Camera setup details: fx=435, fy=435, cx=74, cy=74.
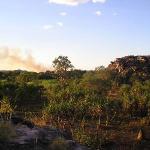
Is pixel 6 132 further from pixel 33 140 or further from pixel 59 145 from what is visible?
pixel 59 145

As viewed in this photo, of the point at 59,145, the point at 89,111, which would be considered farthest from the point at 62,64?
the point at 59,145

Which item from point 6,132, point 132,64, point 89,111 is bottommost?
point 89,111

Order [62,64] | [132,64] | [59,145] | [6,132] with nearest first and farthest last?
[6,132] → [59,145] → [62,64] → [132,64]

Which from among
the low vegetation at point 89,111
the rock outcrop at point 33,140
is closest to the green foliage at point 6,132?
the rock outcrop at point 33,140

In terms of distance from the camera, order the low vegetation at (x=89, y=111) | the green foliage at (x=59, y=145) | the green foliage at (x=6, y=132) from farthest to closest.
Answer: the low vegetation at (x=89, y=111) → the green foliage at (x=59, y=145) → the green foliage at (x=6, y=132)

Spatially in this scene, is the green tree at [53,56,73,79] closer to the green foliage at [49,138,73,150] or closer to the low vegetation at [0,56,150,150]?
the low vegetation at [0,56,150,150]

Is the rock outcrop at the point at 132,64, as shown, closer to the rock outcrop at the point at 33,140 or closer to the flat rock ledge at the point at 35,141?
the rock outcrop at the point at 33,140

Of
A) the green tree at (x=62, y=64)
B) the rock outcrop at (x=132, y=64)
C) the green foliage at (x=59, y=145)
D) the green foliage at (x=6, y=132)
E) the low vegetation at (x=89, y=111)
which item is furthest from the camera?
the rock outcrop at (x=132, y=64)

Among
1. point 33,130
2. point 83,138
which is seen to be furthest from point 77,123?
point 33,130

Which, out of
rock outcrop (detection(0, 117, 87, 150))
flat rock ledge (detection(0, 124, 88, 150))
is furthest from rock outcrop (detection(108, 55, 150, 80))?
flat rock ledge (detection(0, 124, 88, 150))

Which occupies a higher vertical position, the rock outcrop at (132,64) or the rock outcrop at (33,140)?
the rock outcrop at (132,64)

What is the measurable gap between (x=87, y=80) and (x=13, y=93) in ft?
46.2

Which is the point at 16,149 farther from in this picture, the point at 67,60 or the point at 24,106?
the point at 67,60

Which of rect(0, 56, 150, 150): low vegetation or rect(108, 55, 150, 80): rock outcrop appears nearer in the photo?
rect(0, 56, 150, 150): low vegetation
